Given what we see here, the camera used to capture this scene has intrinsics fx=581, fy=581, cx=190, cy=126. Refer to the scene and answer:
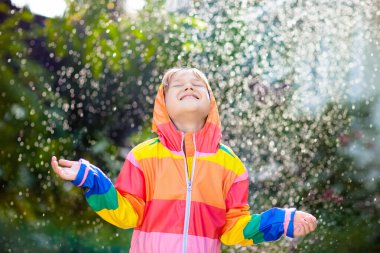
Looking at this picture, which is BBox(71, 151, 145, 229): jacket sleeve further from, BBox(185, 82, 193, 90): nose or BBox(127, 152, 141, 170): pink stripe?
BBox(185, 82, 193, 90): nose

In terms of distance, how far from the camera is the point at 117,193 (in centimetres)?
127

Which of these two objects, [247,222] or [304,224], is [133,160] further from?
[304,224]

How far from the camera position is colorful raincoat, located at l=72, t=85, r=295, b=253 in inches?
49.9

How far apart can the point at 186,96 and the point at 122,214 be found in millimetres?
321

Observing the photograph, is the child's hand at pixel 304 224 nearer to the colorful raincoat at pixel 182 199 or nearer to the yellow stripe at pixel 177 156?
the colorful raincoat at pixel 182 199

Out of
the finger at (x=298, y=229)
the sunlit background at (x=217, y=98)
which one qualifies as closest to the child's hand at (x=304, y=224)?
the finger at (x=298, y=229)

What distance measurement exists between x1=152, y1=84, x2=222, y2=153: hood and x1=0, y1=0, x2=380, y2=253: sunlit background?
9.16 ft

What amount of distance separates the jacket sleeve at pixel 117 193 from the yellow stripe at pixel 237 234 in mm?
205

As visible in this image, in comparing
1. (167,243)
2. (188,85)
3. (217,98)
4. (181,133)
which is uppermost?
(217,98)

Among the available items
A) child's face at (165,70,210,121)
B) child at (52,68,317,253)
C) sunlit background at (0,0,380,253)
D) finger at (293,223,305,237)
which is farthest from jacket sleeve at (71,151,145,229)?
sunlit background at (0,0,380,253)

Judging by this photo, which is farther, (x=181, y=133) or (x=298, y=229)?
(x=181, y=133)

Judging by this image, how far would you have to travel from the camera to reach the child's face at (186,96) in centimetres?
137

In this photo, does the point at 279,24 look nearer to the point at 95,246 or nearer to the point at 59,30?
the point at 59,30

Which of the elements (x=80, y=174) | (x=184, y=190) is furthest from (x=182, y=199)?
(x=80, y=174)
